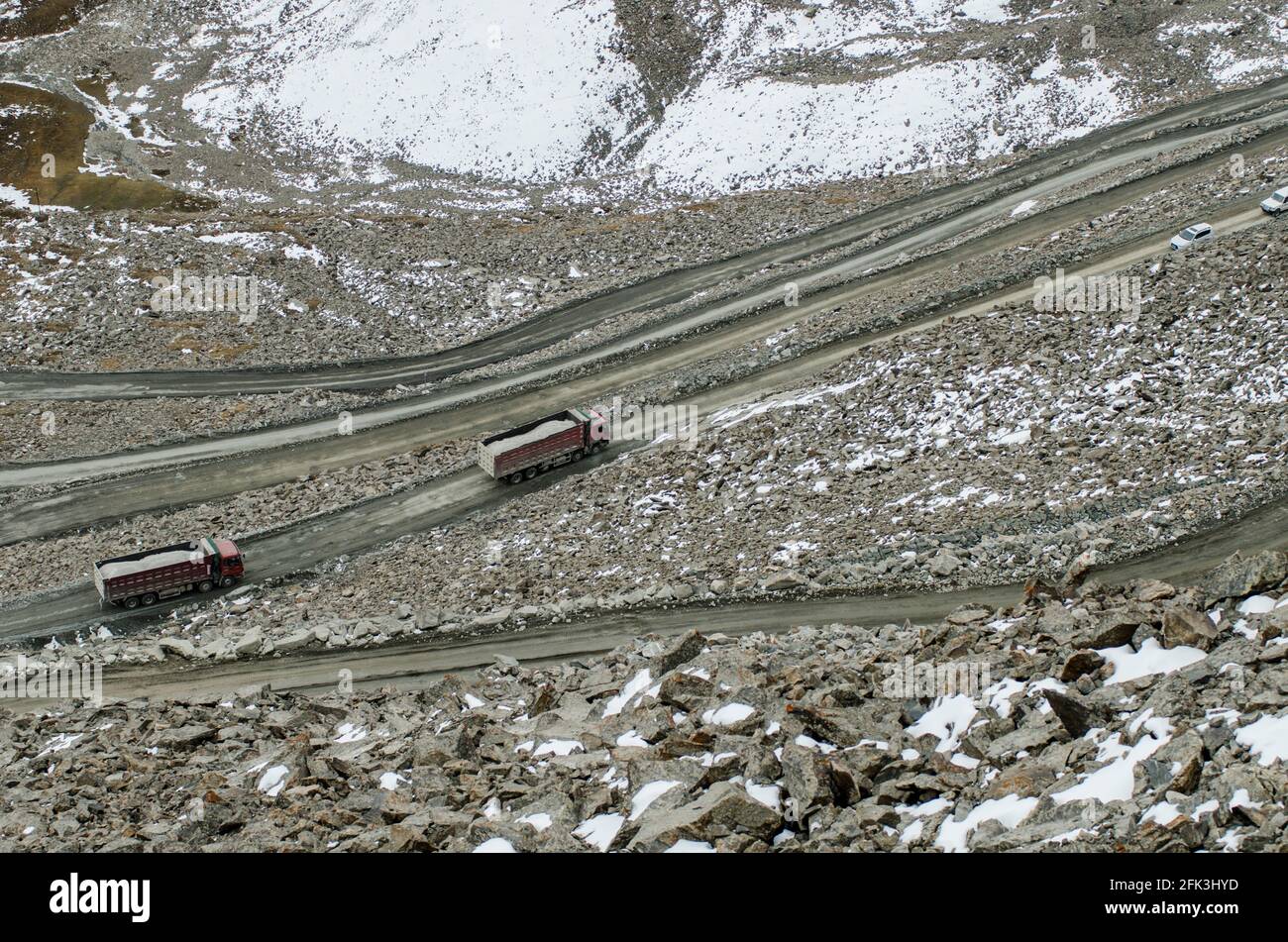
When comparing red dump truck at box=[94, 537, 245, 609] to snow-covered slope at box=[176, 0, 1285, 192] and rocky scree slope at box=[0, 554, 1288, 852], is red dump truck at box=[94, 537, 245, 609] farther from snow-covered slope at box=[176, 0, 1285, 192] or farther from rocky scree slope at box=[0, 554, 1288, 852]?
snow-covered slope at box=[176, 0, 1285, 192]

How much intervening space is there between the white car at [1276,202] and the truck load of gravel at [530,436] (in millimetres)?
31017

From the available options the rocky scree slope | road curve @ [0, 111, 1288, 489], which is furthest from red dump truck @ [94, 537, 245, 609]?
the rocky scree slope

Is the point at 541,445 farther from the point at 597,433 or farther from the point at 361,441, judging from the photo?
the point at 361,441

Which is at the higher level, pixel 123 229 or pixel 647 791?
pixel 123 229

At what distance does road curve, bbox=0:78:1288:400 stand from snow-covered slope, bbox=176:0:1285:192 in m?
5.52

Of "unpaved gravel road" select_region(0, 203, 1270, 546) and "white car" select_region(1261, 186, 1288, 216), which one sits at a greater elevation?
"white car" select_region(1261, 186, 1288, 216)

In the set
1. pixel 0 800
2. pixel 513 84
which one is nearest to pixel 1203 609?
pixel 0 800

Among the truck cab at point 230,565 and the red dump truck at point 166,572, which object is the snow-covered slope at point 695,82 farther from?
the red dump truck at point 166,572

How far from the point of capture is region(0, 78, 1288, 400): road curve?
54.4 meters

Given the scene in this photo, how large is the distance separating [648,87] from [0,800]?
70.8 meters

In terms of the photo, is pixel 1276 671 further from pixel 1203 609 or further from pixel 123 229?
pixel 123 229

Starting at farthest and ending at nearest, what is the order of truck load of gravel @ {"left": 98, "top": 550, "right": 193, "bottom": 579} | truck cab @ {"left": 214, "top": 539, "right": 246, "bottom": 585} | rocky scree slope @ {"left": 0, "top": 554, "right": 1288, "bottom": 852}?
truck cab @ {"left": 214, "top": 539, "right": 246, "bottom": 585}
truck load of gravel @ {"left": 98, "top": 550, "right": 193, "bottom": 579}
rocky scree slope @ {"left": 0, "top": 554, "right": 1288, "bottom": 852}
